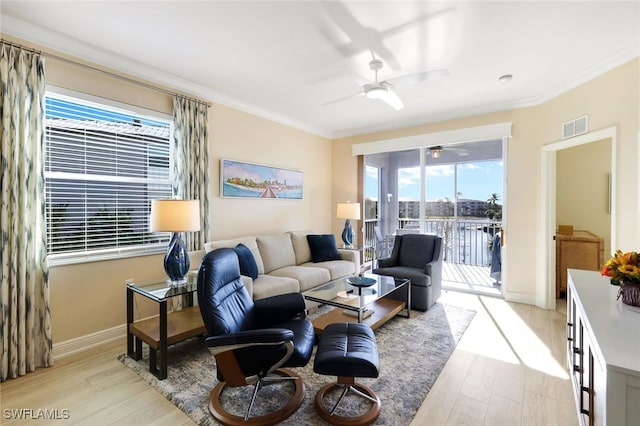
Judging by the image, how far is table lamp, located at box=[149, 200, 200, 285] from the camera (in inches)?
101

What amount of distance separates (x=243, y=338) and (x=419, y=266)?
119 inches

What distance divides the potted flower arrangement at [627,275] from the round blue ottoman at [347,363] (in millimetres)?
1382

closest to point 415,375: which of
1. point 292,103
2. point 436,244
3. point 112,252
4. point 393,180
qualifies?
point 436,244

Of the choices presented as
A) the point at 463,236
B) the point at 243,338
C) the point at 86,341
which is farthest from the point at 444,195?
the point at 86,341

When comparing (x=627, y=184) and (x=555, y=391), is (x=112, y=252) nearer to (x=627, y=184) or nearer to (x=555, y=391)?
(x=555, y=391)

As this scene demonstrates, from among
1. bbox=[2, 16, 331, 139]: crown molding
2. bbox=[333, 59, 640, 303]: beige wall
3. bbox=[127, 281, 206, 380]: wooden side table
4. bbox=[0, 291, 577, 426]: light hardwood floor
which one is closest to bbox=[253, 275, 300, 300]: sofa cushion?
bbox=[127, 281, 206, 380]: wooden side table

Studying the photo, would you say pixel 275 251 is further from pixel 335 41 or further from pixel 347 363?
pixel 335 41

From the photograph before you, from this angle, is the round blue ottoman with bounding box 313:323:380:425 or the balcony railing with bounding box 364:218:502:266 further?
the balcony railing with bounding box 364:218:502:266

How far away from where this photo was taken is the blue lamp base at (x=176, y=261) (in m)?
2.70

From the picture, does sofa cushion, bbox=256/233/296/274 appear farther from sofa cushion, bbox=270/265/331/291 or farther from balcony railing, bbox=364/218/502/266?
balcony railing, bbox=364/218/502/266

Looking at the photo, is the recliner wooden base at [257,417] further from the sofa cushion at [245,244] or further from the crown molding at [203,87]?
the crown molding at [203,87]

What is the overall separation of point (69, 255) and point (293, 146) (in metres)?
3.32

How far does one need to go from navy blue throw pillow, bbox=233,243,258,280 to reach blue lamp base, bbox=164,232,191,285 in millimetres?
549

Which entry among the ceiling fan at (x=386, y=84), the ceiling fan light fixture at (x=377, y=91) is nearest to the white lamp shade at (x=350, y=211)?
the ceiling fan at (x=386, y=84)
